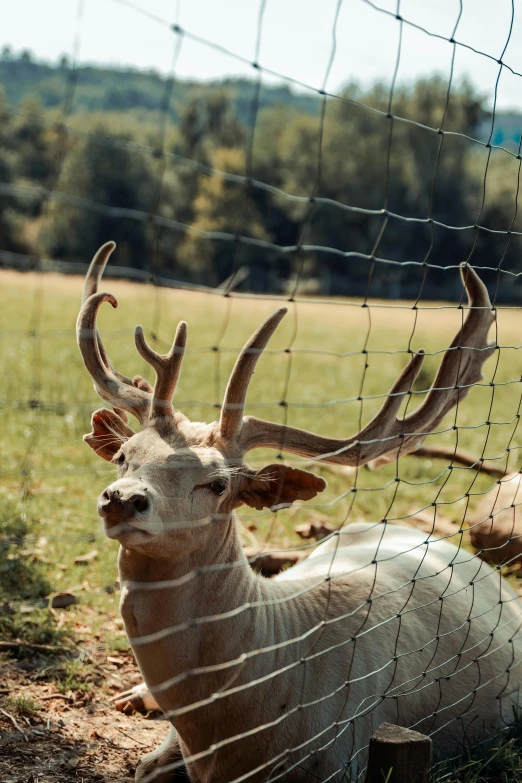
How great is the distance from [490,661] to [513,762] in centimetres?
48

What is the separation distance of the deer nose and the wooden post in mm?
1016

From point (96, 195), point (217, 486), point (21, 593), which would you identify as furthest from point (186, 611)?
point (96, 195)

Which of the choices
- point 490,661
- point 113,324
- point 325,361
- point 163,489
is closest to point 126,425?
point 163,489

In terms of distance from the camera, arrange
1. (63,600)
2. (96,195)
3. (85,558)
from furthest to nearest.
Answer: (96,195) → (85,558) → (63,600)

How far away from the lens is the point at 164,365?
297cm

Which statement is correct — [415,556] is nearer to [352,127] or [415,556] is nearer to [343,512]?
[343,512]

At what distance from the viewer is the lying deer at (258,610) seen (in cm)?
284

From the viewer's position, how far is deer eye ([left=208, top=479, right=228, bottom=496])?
2.91 meters

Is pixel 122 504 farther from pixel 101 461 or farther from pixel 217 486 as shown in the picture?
pixel 101 461

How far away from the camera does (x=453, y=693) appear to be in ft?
11.2

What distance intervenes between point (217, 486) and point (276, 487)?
270 mm

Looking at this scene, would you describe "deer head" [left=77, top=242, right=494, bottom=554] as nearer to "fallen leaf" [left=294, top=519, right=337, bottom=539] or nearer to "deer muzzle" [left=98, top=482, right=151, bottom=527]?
"deer muzzle" [left=98, top=482, right=151, bottom=527]

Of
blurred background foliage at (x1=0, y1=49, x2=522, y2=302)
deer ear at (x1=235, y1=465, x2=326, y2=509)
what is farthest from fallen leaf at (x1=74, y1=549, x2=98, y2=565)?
blurred background foliage at (x1=0, y1=49, x2=522, y2=302)

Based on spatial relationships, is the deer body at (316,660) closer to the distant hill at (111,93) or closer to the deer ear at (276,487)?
the deer ear at (276,487)
